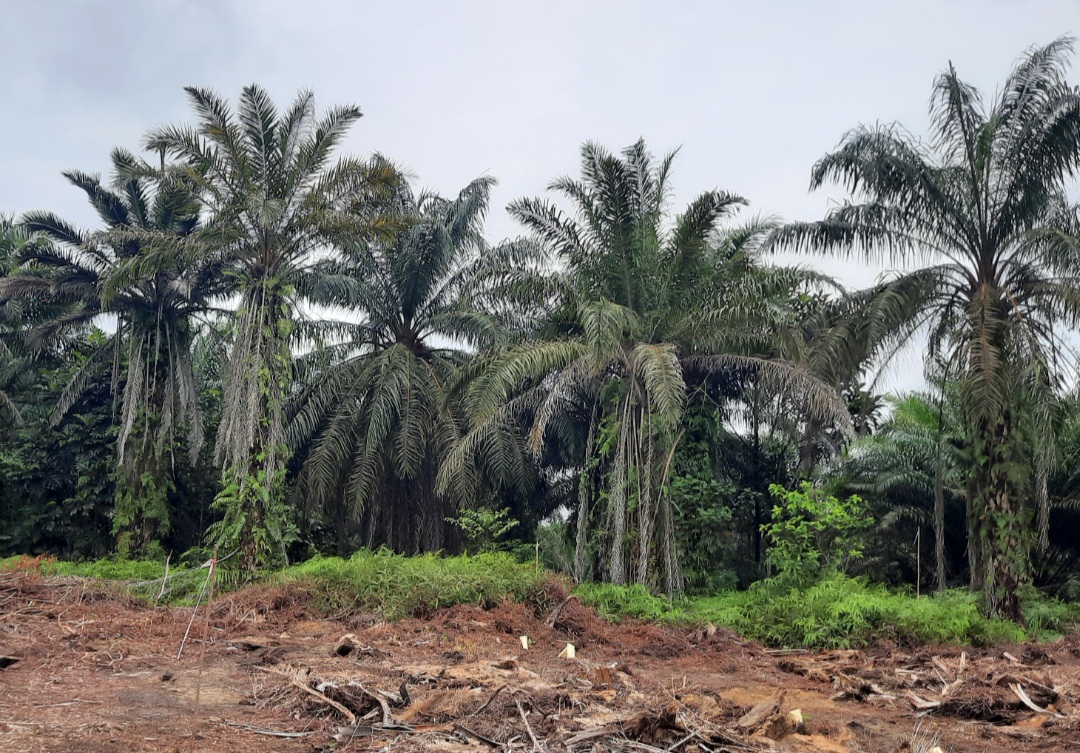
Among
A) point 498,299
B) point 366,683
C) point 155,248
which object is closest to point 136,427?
point 155,248

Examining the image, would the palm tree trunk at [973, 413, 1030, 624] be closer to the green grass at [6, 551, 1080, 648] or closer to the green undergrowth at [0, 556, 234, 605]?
the green grass at [6, 551, 1080, 648]

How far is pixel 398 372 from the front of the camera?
20.5 m

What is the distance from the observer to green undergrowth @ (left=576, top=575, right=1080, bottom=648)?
1295cm

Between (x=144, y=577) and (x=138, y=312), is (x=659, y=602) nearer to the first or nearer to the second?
(x=144, y=577)

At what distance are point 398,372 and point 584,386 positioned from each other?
4385 mm

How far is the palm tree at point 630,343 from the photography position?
52.7 feet

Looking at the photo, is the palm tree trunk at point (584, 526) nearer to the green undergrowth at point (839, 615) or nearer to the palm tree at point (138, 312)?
the green undergrowth at point (839, 615)

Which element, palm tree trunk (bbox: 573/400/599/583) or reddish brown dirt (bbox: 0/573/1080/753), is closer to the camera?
reddish brown dirt (bbox: 0/573/1080/753)

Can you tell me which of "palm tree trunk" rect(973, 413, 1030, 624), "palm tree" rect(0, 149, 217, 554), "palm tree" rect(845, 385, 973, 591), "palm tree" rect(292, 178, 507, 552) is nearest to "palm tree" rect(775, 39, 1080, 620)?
"palm tree trunk" rect(973, 413, 1030, 624)

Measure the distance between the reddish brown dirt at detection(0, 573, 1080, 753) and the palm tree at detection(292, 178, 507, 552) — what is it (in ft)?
22.9

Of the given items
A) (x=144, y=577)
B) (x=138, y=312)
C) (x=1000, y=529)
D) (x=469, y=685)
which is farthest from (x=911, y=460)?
(x=138, y=312)

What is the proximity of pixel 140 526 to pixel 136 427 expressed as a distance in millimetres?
2288

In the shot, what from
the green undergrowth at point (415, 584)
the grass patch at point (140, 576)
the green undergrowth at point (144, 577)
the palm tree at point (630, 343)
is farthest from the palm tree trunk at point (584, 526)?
the grass patch at point (140, 576)

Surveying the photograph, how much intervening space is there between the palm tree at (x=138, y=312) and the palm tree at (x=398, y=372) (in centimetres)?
343
